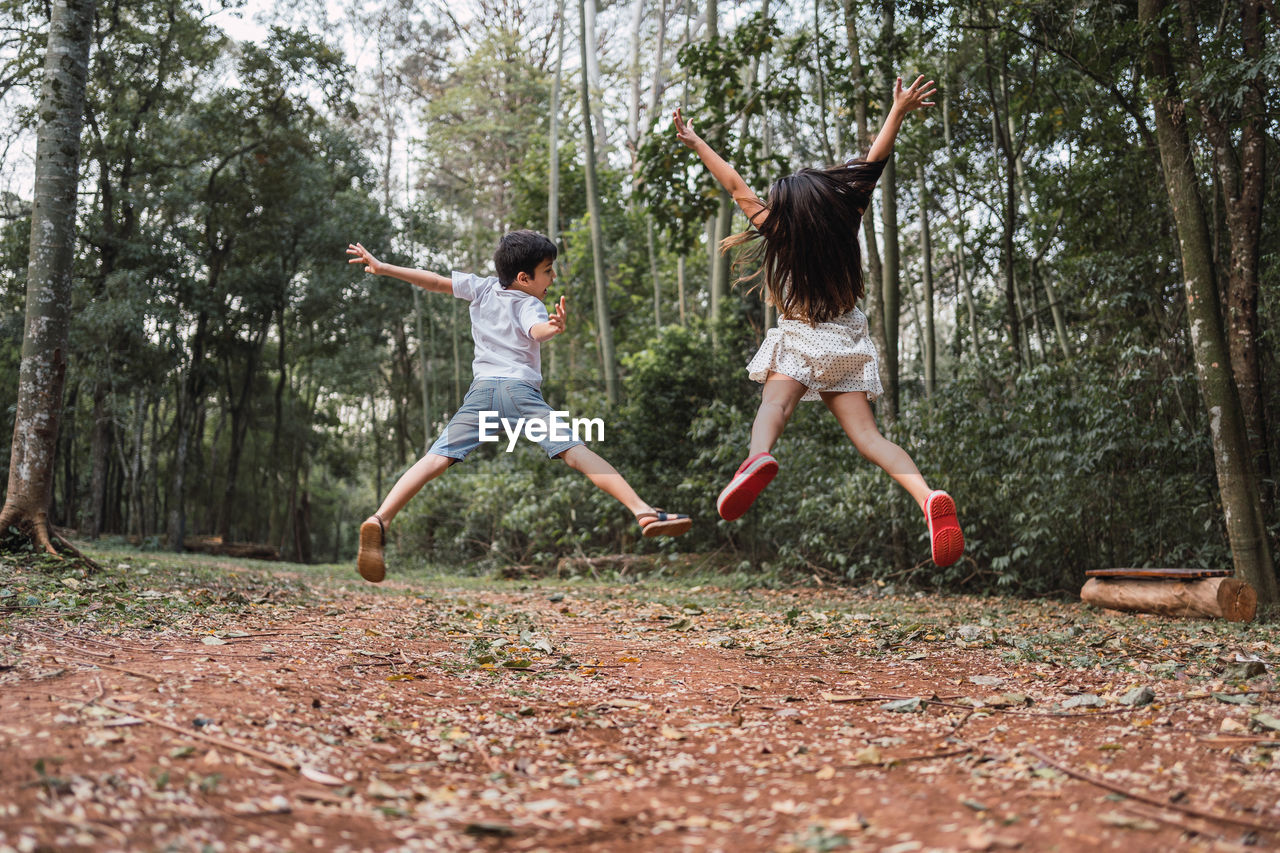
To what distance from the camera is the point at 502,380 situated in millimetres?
4215

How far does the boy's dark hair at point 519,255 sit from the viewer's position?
14.5 feet

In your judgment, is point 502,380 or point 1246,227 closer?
point 502,380

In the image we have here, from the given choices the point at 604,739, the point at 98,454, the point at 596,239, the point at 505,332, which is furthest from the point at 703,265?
the point at 604,739

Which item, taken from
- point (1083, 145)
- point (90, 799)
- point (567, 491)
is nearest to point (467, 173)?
point (567, 491)

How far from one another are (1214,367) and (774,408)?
13.0 feet

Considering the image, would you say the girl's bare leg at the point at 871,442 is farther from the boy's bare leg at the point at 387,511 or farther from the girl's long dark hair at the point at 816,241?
the boy's bare leg at the point at 387,511

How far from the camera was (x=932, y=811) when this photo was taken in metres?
1.98

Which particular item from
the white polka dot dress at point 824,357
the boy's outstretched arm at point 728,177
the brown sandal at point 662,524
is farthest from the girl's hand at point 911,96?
the brown sandal at point 662,524

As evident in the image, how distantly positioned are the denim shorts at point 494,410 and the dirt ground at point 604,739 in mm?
918

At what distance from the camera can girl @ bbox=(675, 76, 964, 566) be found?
13.1ft

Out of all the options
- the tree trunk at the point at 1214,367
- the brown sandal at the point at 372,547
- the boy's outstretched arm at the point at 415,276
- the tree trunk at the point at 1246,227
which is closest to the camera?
the brown sandal at the point at 372,547

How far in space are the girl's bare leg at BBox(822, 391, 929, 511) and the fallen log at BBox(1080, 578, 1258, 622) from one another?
10.3 ft

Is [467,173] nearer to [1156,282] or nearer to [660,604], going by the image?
[1156,282]

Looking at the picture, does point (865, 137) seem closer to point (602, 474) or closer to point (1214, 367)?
point (1214, 367)
